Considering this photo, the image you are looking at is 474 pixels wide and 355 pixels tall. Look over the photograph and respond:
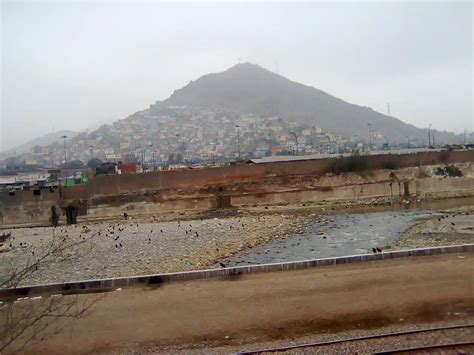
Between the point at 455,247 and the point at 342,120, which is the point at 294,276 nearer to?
the point at 455,247

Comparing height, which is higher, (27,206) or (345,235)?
(27,206)

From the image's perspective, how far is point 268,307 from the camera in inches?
328

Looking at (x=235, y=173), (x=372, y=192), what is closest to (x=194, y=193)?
(x=235, y=173)

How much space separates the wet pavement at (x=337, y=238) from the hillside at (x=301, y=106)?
12488cm

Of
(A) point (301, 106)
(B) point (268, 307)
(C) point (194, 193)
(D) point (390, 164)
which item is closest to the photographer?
(B) point (268, 307)

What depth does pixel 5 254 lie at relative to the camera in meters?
18.5

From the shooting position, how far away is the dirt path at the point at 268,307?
23.7 ft

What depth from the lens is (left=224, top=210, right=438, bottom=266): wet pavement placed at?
1554cm

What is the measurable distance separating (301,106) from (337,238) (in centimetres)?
16166

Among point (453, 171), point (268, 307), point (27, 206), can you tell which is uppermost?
point (453, 171)

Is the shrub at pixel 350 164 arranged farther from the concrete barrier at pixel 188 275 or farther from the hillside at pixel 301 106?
the hillside at pixel 301 106

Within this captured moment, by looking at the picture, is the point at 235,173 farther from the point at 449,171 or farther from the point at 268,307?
the point at 268,307

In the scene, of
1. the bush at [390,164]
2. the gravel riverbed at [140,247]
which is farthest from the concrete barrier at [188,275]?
the bush at [390,164]

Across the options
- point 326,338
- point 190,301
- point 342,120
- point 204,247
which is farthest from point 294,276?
point 342,120
